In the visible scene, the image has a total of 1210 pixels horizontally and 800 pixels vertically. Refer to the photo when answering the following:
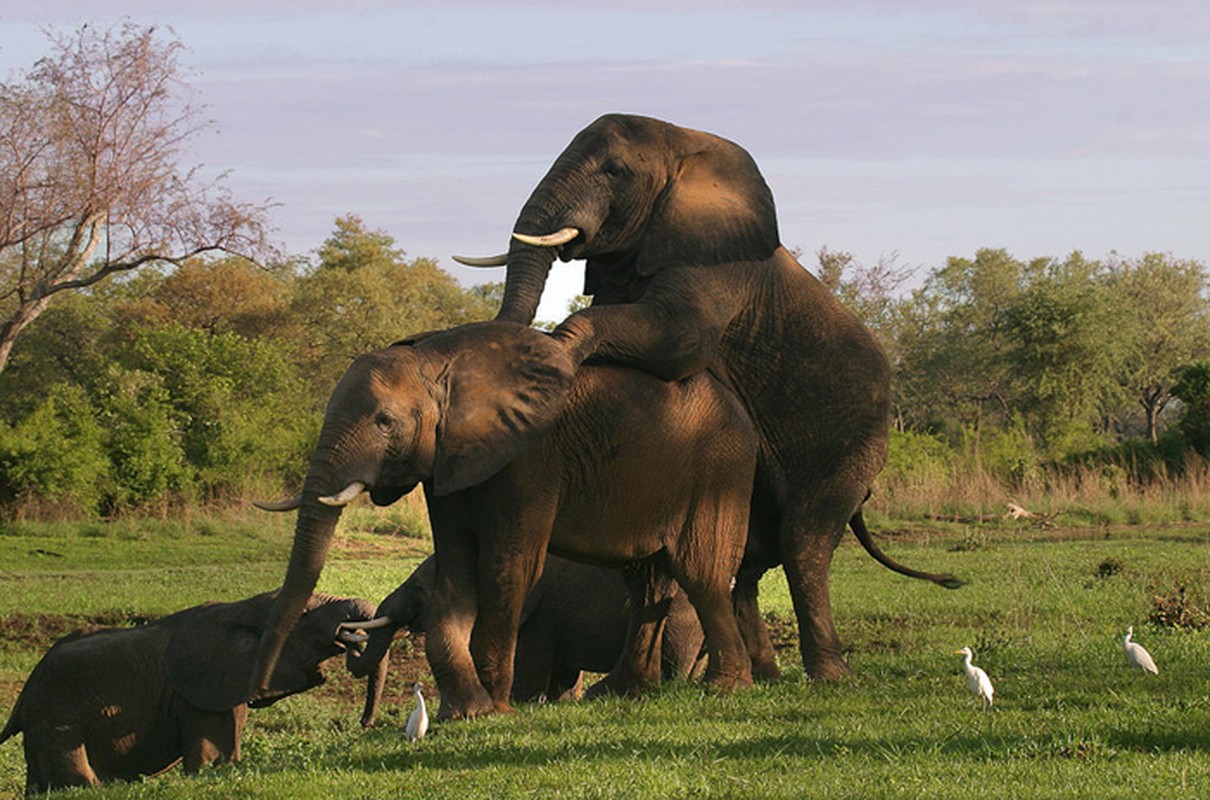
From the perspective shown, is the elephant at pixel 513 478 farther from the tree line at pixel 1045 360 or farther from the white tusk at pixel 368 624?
the tree line at pixel 1045 360

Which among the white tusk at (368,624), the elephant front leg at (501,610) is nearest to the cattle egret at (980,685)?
the elephant front leg at (501,610)

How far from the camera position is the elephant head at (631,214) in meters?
10.6

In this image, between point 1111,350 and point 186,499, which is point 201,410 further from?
point 1111,350

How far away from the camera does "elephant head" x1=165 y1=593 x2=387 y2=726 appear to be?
1096 centimetres

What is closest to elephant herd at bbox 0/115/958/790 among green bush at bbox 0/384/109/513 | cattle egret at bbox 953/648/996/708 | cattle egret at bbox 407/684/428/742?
cattle egret at bbox 407/684/428/742

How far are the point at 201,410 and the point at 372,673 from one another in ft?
79.5

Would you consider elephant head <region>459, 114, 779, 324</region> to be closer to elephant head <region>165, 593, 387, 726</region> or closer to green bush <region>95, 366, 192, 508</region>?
elephant head <region>165, 593, 387, 726</region>

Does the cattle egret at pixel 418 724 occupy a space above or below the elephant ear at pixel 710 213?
below

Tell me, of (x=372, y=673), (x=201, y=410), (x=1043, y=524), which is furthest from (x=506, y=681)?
(x=201, y=410)

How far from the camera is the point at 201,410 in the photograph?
3538cm

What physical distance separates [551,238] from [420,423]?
1502 millimetres

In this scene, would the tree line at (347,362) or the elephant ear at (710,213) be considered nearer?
the elephant ear at (710,213)

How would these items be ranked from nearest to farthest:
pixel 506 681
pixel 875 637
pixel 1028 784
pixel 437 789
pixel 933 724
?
pixel 1028 784 < pixel 437 789 < pixel 933 724 < pixel 506 681 < pixel 875 637

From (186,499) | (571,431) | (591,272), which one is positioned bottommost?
(186,499)
